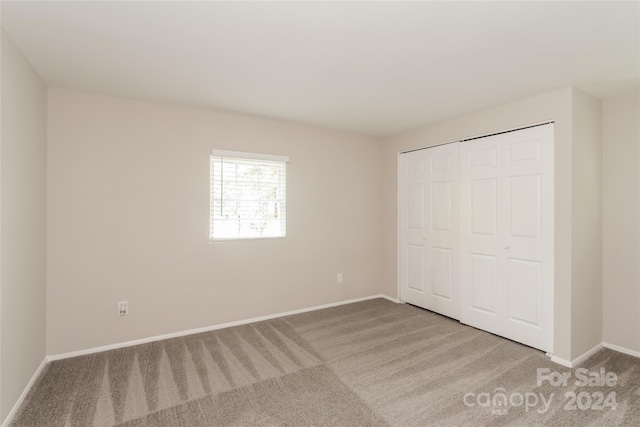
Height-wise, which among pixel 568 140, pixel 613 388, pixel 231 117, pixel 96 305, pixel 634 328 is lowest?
pixel 613 388

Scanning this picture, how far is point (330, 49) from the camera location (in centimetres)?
208

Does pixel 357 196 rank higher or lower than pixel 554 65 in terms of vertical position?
lower

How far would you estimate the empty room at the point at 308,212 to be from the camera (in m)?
1.92

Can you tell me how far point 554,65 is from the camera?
2.29 meters

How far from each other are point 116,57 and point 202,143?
3.96 ft

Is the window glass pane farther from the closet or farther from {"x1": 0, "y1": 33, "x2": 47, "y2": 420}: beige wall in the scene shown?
the closet

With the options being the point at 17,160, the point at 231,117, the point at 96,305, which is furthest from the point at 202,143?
the point at 96,305

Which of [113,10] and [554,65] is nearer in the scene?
[113,10]

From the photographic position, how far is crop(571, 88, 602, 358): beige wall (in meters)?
2.68

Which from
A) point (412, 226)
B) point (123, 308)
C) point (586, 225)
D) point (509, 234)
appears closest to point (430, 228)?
point (412, 226)

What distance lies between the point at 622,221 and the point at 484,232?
1.14 meters

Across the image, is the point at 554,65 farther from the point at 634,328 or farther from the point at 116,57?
the point at 116,57

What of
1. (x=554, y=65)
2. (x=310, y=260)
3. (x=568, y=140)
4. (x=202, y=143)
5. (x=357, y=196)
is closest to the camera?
(x=554, y=65)

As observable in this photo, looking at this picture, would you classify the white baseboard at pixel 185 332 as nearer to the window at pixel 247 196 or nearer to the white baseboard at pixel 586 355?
the window at pixel 247 196
